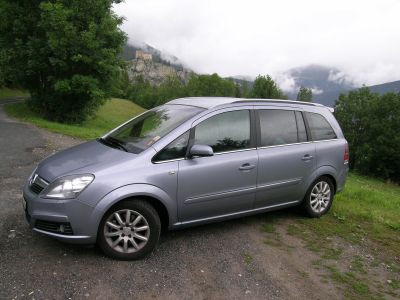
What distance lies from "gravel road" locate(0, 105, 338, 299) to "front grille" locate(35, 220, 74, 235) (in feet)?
1.10

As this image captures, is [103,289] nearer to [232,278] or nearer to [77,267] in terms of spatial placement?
[77,267]

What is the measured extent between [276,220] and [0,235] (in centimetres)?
378

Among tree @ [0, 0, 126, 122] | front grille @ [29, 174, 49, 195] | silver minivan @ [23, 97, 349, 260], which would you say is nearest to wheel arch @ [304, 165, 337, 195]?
silver minivan @ [23, 97, 349, 260]

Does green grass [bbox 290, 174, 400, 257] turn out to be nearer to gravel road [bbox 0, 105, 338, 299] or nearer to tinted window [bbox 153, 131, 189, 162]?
gravel road [bbox 0, 105, 338, 299]

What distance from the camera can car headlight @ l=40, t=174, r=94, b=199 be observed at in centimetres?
397

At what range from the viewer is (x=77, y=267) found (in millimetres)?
4000

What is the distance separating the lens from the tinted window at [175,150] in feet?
14.6

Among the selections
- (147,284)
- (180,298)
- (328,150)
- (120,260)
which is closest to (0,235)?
(120,260)

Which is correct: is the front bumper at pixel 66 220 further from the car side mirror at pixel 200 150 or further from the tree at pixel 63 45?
the tree at pixel 63 45

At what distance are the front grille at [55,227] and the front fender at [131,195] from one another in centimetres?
28

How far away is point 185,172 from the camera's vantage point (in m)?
4.50

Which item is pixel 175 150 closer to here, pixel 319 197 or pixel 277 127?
pixel 277 127

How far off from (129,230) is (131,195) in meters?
0.41

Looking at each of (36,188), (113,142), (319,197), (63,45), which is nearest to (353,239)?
(319,197)
